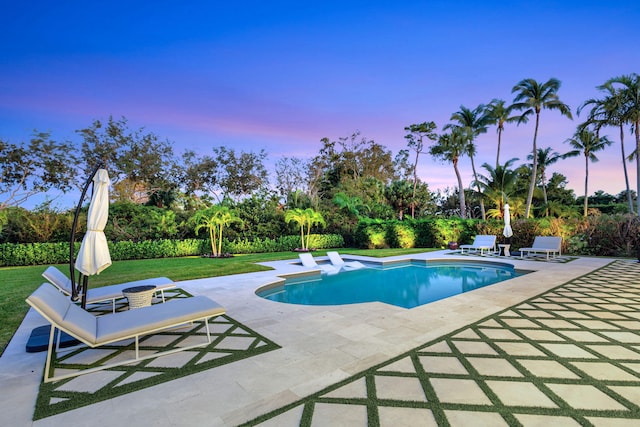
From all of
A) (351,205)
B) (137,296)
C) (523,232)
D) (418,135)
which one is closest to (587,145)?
(418,135)

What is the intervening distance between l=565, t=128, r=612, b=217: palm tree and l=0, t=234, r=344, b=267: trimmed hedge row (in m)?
26.4

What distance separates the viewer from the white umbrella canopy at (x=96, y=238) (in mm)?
4352

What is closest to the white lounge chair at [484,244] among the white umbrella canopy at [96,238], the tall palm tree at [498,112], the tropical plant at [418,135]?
the white umbrella canopy at [96,238]

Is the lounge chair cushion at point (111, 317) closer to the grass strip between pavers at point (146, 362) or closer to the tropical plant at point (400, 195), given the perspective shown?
the grass strip between pavers at point (146, 362)

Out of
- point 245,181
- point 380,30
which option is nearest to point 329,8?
point 380,30

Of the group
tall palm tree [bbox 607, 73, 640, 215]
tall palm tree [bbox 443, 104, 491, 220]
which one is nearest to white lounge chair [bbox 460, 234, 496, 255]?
tall palm tree [bbox 607, 73, 640, 215]

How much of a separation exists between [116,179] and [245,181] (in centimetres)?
964

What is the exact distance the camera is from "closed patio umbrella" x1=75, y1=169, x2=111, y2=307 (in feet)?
14.3

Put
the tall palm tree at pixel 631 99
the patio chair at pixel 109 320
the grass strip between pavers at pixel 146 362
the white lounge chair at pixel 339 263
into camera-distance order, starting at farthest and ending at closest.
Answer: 1. the tall palm tree at pixel 631 99
2. the white lounge chair at pixel 339 263
3. the patio chair at pixel 109 320
4. the grass strip between pavers at pixel 146 362

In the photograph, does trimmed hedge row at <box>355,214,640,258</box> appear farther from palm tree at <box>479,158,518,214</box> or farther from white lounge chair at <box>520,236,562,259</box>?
palm tree at <box>479,158,518,214</box>

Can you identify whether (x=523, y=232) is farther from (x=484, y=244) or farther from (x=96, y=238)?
(x=96, y=238)

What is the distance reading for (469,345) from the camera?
3666 mm

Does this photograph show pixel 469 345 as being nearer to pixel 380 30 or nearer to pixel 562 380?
pixel 562 380

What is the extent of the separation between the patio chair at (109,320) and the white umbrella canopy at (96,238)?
0.83 meters
